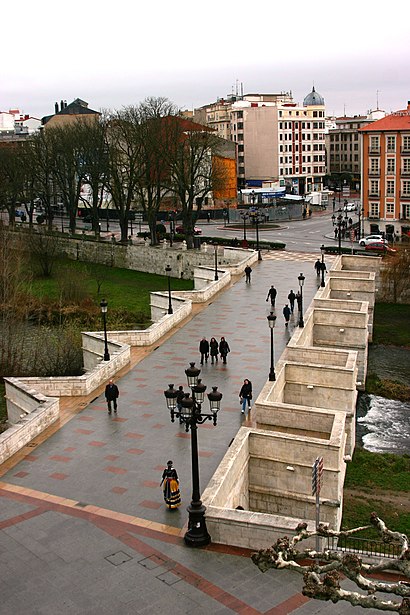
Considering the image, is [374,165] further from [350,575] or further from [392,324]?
[350,575]

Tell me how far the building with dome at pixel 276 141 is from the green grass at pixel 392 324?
54789mm

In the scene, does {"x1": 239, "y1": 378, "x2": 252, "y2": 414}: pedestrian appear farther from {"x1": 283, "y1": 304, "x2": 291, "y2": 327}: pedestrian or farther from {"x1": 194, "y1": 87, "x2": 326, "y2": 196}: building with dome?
{"x1": 194, "y1": 87, "x2": 326, "y2": 196}: building with dome

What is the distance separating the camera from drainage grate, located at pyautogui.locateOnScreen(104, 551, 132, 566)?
45.0 feet

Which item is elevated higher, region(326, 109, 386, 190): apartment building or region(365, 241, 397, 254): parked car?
region(326, 109, 386, 190): apartment building

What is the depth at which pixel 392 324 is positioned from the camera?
43000 mm

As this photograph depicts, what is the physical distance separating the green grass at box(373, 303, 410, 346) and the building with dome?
5479 cm

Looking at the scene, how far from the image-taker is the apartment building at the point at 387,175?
62344mm

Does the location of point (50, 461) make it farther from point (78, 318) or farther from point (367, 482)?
point (78, 318)

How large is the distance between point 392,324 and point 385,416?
46.9 ft

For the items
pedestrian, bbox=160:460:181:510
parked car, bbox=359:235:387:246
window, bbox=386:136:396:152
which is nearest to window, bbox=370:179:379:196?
window, bbox=386:136:396:152

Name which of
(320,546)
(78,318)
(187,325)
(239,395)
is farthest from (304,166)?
(320,546)

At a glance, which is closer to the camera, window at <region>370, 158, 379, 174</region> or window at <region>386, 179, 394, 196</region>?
window at <region>386, 179, 394, 196</region>

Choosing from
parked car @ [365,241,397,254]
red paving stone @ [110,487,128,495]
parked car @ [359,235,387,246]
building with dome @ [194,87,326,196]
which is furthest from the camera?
building with dome @ [194,87,326,196]

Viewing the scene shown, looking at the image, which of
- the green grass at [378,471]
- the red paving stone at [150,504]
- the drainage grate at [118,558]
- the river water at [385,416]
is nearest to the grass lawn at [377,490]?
the green grass at [378,471]
